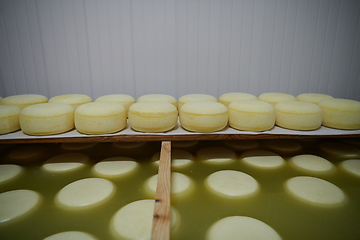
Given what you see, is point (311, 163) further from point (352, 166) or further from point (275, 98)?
point (275, 98)

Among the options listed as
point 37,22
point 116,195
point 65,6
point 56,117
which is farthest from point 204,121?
point 37,22

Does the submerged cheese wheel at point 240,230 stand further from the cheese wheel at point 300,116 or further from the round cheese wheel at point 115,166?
the cheese wheel at point 300,116

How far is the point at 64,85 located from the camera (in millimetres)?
2301

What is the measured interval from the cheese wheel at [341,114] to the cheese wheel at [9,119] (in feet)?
7.94

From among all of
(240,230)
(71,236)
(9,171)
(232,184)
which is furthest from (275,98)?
(9,171)

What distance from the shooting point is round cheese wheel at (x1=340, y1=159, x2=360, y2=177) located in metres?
1.46

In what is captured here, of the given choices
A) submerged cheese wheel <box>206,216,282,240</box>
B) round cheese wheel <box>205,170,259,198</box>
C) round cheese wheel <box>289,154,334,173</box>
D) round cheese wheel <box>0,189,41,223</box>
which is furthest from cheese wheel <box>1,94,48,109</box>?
round cheese wheel <box>289,154,334,173</box>

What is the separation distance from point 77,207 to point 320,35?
2.91 metres

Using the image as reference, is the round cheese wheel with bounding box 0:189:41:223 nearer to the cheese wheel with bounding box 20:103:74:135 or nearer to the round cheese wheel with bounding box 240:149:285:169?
the cheese wheel with bounding box 20:103:74:135

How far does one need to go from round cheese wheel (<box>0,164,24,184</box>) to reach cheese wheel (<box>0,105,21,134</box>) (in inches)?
10.4

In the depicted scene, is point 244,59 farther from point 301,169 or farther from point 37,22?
point 37,22

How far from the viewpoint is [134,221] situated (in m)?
1.02

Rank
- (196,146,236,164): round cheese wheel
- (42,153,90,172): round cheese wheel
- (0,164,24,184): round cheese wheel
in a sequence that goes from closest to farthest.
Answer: (0,164,24,184): round cheese wheel < (42,153,90,172): round cheese wheel < (196,146,236,164): round cheese wheel

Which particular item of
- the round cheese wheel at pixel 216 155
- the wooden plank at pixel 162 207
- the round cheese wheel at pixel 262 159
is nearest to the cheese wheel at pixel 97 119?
the wooden plank at pixel 162 207
